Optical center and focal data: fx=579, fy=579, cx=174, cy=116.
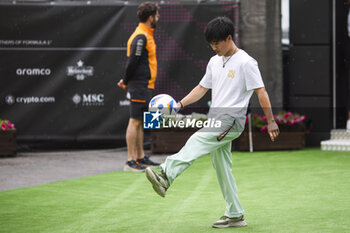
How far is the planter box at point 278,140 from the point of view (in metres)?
9.21

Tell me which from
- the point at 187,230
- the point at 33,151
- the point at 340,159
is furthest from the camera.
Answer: the point at 33,151

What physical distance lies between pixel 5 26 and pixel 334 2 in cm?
551

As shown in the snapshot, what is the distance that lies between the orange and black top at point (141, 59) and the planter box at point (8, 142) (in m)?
2.56

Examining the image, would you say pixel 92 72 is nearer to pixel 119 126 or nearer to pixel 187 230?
pixel 119 126

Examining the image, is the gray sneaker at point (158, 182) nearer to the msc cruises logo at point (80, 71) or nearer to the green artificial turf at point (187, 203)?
the green artificial turf at point (187, 203)

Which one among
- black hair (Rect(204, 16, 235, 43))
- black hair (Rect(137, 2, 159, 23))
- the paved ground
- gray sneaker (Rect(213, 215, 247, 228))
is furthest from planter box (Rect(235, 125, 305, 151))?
black hair (Rect(204, 16, 235, 43))

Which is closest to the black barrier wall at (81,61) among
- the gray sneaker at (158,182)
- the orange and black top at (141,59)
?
the orange and black top at (141,59)

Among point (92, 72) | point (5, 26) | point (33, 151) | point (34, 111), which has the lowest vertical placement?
point (33, 151)

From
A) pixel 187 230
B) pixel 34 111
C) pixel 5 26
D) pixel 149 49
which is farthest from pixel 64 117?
pixel 187 230

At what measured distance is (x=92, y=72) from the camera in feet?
31.4

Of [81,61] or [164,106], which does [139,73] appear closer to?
[81,61]

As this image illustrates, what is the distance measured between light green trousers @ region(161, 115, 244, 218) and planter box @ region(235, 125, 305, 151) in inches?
196

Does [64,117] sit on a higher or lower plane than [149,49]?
lower

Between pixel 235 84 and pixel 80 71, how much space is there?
5.87 meters
